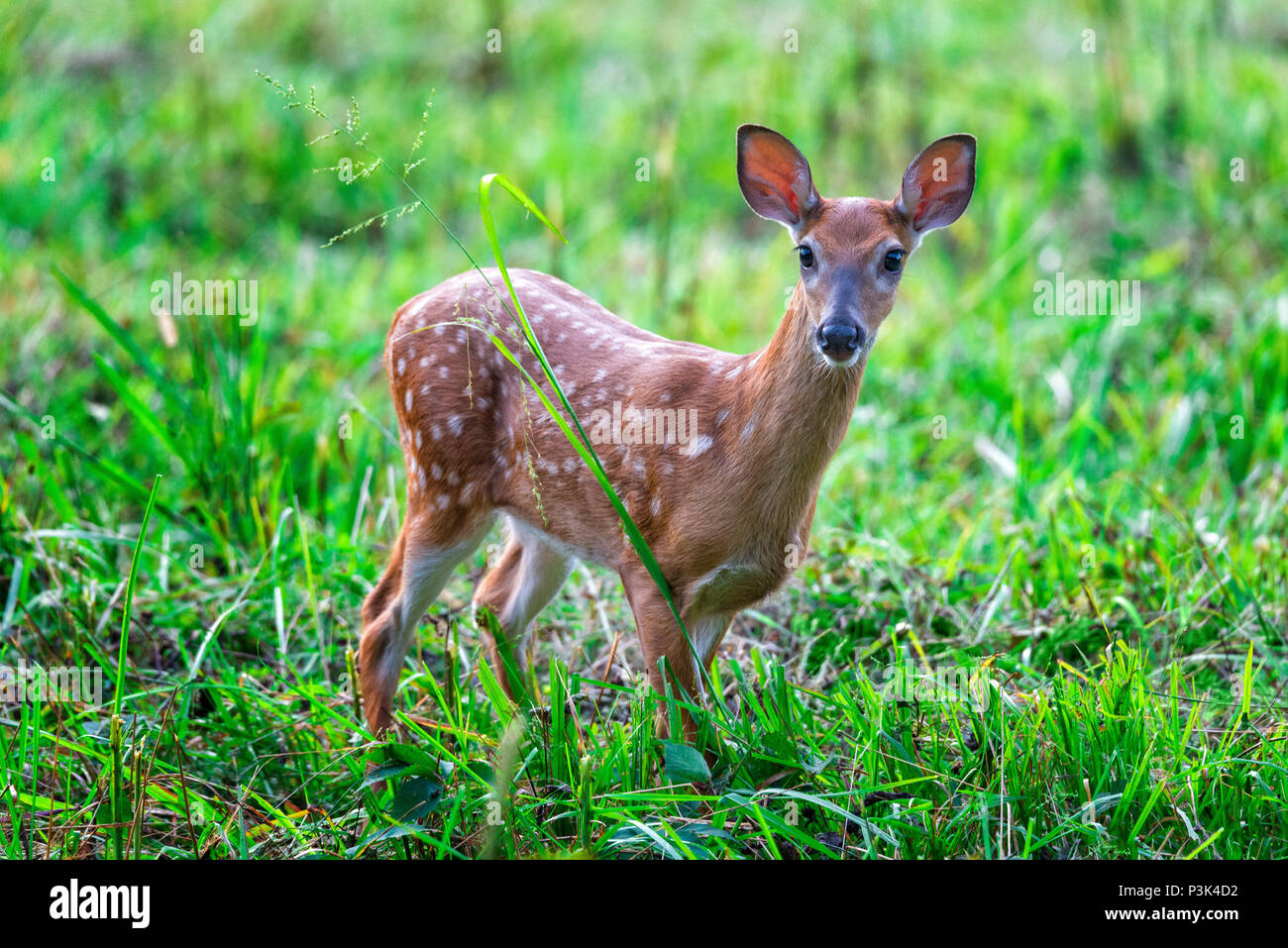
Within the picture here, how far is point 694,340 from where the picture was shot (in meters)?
6.80

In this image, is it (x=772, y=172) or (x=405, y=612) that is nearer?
(x=772, y=172)

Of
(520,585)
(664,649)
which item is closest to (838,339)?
(664,649)

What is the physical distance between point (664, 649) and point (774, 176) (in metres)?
1.34

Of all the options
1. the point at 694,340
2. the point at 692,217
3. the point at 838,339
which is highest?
the point at 692,217

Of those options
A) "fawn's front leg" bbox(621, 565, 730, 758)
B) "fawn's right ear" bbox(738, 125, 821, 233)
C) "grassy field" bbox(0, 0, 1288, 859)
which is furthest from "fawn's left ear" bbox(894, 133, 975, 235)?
"fawn's front leg" bbox(621, 565, 730, 758)

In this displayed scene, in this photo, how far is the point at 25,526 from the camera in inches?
191

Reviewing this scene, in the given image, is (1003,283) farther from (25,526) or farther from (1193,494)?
(25,526)

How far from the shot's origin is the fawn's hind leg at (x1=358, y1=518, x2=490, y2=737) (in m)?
4.30

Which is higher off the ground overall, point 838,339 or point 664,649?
point 838,339

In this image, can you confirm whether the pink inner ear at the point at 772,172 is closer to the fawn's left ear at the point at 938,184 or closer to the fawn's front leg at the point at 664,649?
the fawn's left ear at the point at 938,184

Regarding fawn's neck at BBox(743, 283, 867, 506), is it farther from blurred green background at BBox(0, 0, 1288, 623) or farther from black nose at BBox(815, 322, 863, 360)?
blurred green background at BBox(0, 0, 1288, 623)

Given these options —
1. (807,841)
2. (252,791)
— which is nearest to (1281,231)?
(807,841)

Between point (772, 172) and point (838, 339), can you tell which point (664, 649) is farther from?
point (772, 172)

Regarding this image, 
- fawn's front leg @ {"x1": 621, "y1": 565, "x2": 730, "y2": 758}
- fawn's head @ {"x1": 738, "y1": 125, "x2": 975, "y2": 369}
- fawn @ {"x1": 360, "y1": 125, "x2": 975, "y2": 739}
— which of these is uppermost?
fawn's head @ {"x1": 738, "y1": 125, "x2": 975, "y2": 369}
